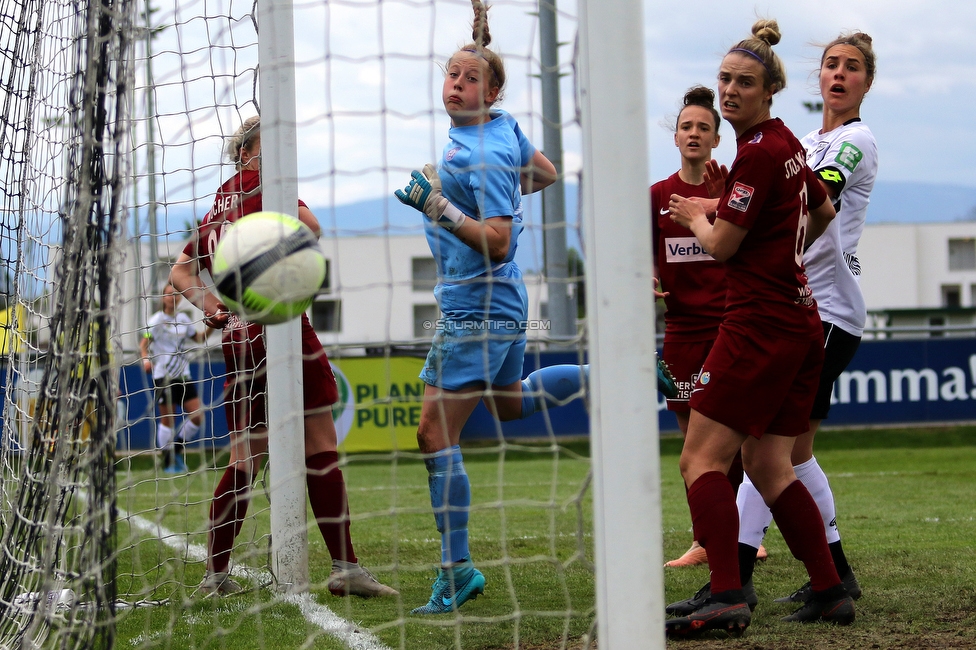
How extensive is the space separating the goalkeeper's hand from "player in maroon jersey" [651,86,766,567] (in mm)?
1295

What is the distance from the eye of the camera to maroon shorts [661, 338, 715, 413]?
4.38m

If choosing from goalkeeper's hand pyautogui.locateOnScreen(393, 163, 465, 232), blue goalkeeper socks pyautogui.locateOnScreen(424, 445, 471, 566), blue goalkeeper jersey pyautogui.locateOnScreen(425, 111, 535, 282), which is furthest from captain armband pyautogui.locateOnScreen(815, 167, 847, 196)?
blue goalkeeper socks pyautogui.locateOnScreen(424, 445, 471, 566)

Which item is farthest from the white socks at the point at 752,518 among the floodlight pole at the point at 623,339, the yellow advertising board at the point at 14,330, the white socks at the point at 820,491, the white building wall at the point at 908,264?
the white building wall at the point at 908,264

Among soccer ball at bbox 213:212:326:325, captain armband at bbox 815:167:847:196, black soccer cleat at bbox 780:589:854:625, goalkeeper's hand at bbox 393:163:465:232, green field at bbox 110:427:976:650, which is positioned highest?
captain armband at bbox 815:167:847:196

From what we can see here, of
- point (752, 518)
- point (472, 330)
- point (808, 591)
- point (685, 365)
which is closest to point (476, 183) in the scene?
point (472, 330)

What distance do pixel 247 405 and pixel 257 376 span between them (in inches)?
6.2

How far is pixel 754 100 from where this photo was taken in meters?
3.20

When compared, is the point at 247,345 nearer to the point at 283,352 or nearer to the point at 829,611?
the point at 283,352

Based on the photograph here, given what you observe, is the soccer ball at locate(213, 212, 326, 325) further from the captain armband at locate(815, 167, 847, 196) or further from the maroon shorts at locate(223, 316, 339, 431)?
the captain armband at locate(815, 167, 847, 196)

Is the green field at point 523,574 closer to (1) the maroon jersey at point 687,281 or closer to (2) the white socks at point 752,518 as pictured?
(2) the white socks at point 752,518

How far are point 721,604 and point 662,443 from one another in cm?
875

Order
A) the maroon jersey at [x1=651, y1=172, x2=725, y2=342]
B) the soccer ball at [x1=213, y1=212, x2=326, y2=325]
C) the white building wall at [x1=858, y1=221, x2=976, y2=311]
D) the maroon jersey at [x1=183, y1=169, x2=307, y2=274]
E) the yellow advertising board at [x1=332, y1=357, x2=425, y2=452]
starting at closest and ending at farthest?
the soccer ball at [x1=213, y1=212, x2=326, y2=325], the maroon jersey at [x1=183, y1=169, x2=307, y2=274], the maroon jersey at [x1=651, y1=172, x2=725, y2=342], the yellow advertising board at [x1=332, y1=357, x2=425, y2=452], the white building wall at [x1=858, y1=221, x2=976, y2=311]

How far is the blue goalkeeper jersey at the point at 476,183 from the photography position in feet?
Answer: 11.4

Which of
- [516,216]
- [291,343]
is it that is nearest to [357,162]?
[516,216]
